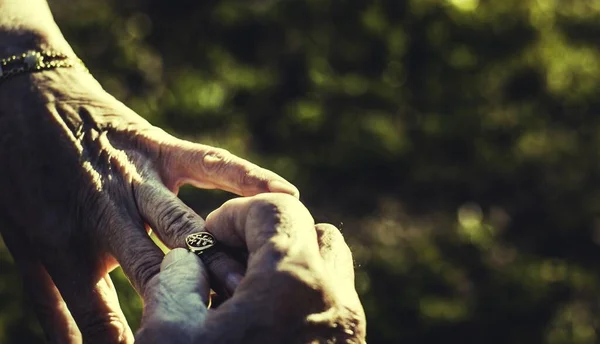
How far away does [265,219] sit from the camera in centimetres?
161

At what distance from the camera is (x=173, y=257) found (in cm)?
172

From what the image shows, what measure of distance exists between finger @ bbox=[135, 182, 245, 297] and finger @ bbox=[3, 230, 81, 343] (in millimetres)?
341

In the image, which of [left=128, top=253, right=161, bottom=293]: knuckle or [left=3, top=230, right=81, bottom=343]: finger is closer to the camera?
[left=128, top=253, right=161, bottom=293]: knuckle

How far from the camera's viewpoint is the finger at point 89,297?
2.01 metres

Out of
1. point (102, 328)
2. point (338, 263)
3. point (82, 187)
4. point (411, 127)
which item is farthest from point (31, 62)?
point (411, 127)

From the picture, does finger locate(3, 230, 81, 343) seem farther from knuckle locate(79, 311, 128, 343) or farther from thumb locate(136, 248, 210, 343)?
thumb locate(136, 248, 210, 343)

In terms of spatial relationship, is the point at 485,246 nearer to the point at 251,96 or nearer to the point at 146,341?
the point at 251,96

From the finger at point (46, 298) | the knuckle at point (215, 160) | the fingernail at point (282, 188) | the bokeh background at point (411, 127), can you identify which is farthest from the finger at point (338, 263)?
the bokeh background at point (411, 127)

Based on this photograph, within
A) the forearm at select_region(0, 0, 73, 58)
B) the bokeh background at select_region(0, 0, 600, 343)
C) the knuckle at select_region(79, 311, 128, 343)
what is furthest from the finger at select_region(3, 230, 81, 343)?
the bokeh background at select_region(0, 0, 600, 343)

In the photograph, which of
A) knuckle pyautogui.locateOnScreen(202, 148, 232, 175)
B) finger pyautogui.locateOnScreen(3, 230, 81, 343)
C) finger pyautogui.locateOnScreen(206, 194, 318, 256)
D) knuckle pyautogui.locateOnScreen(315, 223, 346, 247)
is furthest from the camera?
finger pyautogui.locateOnScreen(3, 230, 81, 343)

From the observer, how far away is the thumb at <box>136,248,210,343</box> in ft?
4.87

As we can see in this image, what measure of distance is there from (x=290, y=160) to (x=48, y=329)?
105 inches

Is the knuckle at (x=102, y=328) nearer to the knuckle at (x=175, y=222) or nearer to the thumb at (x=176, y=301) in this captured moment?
the knuckle at (x=175, y=222)

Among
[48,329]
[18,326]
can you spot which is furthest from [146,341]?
[18,326]
